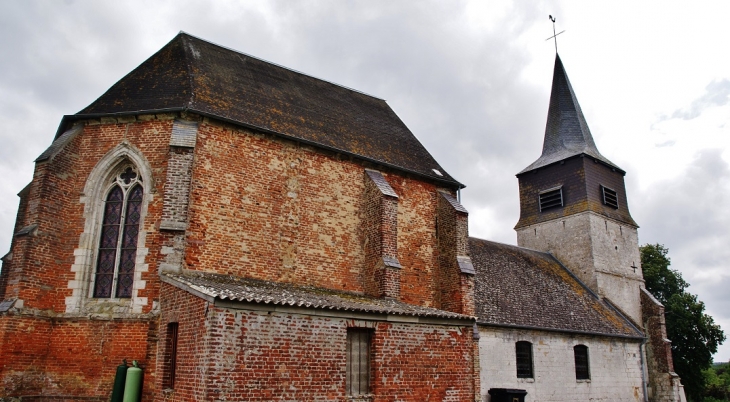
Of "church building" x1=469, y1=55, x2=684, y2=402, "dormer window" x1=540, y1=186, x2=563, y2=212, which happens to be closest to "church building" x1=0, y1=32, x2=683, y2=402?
"church building" x1=469, y1=55, x2=684, y2=402

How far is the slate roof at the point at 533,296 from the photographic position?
65.1ft

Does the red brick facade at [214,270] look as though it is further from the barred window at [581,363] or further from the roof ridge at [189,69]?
the barred window at [581,363]

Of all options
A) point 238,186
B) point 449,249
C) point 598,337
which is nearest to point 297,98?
point 238,186

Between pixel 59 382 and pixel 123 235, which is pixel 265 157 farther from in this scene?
pixel 59 382

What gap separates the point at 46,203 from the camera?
12695 mm

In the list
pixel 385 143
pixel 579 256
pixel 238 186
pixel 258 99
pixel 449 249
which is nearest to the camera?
pixel 238 186

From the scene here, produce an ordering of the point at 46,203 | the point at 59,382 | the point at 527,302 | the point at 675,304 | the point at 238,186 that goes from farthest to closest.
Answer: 1. the point at 675,304
2. the point at 527,302
3. the point at 238,186
4. the point at 46,203
5. the point at 59,382

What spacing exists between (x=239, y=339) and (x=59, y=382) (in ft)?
15.6

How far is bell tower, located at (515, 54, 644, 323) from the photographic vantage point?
85.7 ft

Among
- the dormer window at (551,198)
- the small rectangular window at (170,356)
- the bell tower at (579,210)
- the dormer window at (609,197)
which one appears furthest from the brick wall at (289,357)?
the dormer window at (609,197)

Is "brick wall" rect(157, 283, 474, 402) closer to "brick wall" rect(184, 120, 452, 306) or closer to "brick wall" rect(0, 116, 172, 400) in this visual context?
"brick wall" rect(0, 116, 172, 400)

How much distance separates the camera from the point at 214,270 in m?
12.9

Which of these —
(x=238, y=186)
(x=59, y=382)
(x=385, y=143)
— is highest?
(x=385, y=143)

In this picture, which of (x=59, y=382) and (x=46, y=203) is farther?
(x=46, y=203)
